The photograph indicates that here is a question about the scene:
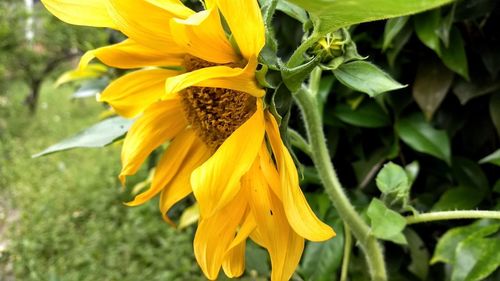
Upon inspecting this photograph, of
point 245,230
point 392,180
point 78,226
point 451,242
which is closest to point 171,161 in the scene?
point 245,230

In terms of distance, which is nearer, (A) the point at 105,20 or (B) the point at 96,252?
(A) the point at 105,20

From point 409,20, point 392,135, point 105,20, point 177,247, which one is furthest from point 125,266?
point 105,20

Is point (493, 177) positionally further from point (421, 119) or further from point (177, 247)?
point (177, 247)

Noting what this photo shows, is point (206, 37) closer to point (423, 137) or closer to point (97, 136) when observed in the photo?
point (97, 136)

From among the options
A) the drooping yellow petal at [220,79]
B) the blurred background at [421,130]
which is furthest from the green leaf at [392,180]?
the drooping yellow petal at [220,79]

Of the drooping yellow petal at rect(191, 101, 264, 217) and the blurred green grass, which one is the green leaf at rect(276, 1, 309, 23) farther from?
the blurred green grass

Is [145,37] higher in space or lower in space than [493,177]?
higher

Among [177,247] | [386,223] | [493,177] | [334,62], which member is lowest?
[177,247]

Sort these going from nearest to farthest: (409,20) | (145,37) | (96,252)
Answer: (145,37) < (409,20) < (96,252)
